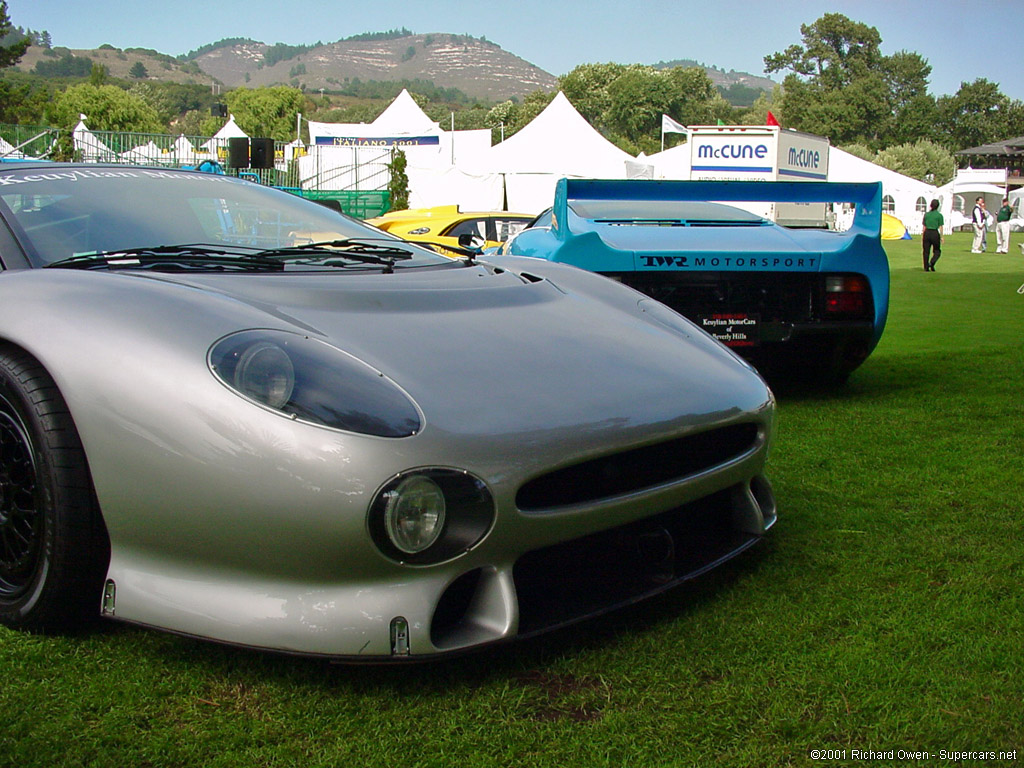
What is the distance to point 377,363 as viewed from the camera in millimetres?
2020

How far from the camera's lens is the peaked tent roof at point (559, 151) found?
29484mm

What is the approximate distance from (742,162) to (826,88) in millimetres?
82447

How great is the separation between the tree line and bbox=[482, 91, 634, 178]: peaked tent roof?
41029mm

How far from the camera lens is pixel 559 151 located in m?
29.7

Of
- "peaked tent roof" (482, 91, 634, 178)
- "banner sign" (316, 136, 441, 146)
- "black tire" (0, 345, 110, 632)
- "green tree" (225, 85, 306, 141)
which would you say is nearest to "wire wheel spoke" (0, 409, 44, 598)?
"black tire" (0, 345, 110, 632)

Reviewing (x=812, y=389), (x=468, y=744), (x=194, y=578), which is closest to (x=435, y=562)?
(x=468, y=744)

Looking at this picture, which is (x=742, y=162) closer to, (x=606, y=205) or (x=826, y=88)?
(x=606, y=205)

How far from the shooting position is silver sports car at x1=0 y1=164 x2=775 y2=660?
5.95ft

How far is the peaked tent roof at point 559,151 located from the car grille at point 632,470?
89.7ft

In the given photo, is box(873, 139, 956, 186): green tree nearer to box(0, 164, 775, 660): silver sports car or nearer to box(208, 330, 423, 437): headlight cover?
box(0, 164, 775, 660): silver sports car

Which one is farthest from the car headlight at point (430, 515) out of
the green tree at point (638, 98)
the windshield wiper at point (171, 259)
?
the green tree at point (638, 98)

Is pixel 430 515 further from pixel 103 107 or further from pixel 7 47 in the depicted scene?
pixel 103 107

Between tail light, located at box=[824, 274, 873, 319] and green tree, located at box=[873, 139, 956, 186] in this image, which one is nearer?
tail light, located at box=[824, 274, 873, 319]

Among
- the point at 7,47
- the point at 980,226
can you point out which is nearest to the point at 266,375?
the point at 980,226
